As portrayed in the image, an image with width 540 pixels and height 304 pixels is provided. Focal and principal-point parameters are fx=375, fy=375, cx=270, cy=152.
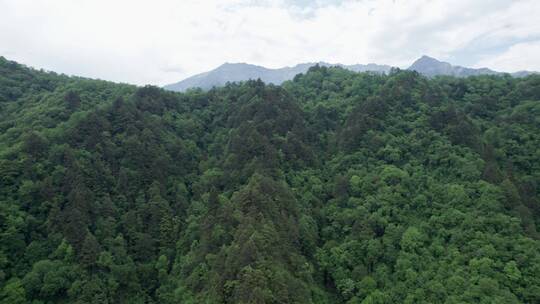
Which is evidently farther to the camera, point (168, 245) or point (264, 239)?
point (168, 245)

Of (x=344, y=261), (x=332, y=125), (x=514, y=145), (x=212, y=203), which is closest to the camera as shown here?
(x=344, y=261)

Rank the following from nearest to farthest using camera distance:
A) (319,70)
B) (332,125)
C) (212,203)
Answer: (212,203) → (332,125) → (319,70)

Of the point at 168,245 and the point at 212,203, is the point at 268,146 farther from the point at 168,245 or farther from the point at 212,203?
the point at 168,245

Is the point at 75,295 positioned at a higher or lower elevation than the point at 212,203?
lower

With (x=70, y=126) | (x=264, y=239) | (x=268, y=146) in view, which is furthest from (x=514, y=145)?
(x=70, y=126)

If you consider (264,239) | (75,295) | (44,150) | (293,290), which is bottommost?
(75,295)

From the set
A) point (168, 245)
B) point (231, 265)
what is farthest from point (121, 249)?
point (231, 265)

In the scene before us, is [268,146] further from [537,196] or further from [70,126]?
[537,196]
